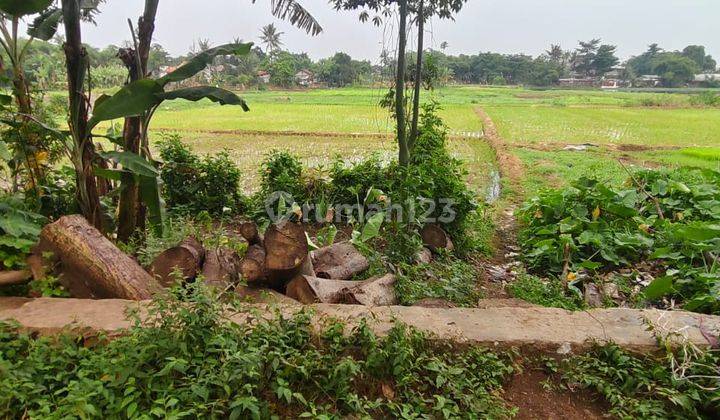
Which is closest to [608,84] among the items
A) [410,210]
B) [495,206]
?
[495,206]

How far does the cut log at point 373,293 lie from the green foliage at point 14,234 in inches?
78.5

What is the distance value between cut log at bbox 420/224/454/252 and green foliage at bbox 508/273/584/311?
849 millimetres

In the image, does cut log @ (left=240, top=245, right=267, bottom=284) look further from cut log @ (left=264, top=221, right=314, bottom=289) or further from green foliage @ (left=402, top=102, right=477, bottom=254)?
green foliage @ (left=402, top=102, right=477, bottom=254)

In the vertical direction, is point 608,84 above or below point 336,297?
above

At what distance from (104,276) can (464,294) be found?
7.51ft

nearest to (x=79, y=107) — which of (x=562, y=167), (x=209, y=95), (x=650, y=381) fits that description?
(x=209, y=95)

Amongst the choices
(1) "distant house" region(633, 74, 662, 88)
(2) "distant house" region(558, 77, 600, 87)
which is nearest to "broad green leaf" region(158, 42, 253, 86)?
(2) "distant house" region(558, 77, 600, 87)

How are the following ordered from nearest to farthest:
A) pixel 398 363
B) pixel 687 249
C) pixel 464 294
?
pixel 398 363 → pixel 464 294 → pixel 687 249

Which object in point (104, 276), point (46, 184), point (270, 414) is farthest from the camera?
point (46, 184)

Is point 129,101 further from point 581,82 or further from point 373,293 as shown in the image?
point 581,82

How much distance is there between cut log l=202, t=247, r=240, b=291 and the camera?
2859mm

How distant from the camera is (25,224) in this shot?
2676mm

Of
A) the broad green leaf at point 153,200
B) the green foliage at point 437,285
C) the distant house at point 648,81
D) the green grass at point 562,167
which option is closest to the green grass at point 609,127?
the green grass at point 562,167

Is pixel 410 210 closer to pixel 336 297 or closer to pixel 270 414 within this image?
pixel 336 297
